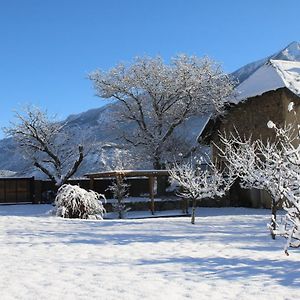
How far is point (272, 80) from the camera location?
24250 millimetres

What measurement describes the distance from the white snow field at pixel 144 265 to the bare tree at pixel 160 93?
1698 centimetres

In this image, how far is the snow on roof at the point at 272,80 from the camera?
926 inches

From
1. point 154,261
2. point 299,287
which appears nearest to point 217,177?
point 154,261

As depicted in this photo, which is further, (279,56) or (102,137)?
(279,56)

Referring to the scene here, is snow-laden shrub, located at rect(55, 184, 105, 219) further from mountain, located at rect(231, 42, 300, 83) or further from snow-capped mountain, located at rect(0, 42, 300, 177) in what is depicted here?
mountain, located at rect(231, 42, 300, 83)

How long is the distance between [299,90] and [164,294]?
1918 cm

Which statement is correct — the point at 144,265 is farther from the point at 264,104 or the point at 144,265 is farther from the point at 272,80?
the point at 272,80

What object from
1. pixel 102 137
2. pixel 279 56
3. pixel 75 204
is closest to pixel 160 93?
pixel 102 137

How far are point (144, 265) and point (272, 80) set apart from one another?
18.5 metres

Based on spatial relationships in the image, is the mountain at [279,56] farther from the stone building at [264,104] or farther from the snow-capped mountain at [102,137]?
the stone building at [264,104]

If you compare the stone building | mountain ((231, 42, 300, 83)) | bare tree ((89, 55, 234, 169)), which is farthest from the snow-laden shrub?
mountain ((231, 42, 300, 83))

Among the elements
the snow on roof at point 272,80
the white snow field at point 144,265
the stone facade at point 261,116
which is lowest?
the white snow field at point 144,265

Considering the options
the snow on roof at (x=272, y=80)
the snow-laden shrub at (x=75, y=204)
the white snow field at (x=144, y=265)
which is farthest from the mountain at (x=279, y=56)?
the white snow field at (x=144, y=265)

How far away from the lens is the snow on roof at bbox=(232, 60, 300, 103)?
23531 mm
